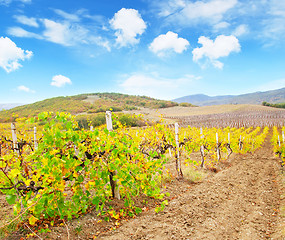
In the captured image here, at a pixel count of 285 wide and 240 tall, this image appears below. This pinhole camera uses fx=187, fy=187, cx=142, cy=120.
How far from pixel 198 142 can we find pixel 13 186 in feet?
24.1

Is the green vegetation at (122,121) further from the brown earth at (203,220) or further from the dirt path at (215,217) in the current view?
the dirt path at (215,217)

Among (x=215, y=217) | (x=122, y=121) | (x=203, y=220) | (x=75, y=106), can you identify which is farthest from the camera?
(x=75, y=106)

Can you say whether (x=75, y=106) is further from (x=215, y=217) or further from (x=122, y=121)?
(x=215, y=217)

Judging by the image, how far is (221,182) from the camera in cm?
646

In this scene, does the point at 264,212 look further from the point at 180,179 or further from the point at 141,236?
the point at 141,236

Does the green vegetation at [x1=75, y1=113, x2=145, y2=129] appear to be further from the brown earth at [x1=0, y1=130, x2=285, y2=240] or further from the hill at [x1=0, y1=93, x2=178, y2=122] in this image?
the hill at [x1=0, y1=93, x2=178, y2=122]

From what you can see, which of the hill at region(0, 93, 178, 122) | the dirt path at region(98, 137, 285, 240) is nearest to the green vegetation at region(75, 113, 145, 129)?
the dirt path at region(98, 137, 285, 240)

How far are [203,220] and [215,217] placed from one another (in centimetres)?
36

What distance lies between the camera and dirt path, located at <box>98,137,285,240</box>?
3.28 m

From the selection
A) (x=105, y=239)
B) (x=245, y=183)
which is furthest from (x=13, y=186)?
(x=245, y=183)

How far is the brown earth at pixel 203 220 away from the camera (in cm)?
320

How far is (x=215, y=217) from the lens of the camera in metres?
3.96

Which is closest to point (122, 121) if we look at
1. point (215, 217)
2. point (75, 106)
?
point (215, 217)

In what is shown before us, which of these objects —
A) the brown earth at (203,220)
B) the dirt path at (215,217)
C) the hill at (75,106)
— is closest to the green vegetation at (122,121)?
the brown earth at (203,220)
